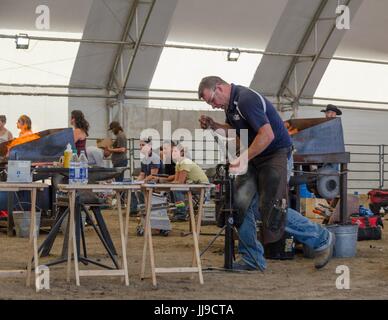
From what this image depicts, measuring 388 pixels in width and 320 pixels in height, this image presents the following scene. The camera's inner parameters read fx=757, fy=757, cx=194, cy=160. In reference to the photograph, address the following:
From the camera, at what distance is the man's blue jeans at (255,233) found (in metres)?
5.91

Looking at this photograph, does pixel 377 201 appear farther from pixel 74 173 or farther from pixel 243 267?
pixel 74 173

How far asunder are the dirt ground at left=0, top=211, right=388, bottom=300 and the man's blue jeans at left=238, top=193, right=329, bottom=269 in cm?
15

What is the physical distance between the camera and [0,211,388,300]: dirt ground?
190 inches

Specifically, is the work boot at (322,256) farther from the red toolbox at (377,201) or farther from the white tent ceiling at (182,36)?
the white tent ceiling at (182,36)

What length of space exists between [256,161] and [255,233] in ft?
1.88

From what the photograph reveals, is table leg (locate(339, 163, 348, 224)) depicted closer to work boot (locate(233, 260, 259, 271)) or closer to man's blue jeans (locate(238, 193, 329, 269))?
man's blue jeans (locate(238, 193, 329, 269))

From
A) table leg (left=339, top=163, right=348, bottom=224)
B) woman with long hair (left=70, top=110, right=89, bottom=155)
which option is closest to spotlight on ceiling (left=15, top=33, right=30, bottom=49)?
woman with long hair (left=70, top=110, right=89, bottom=155)

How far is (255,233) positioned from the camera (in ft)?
19.4

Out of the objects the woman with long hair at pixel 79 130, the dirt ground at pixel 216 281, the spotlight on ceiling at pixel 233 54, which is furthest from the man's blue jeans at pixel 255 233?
the spotlight on ceiling at pixel 233 54

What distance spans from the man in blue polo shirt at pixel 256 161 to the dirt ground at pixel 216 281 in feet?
1.02

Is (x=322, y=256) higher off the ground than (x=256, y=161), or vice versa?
(x=256, y=161)

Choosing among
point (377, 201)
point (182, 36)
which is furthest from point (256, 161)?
point (182, 36)

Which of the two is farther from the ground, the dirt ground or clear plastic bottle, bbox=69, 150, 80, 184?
clear plastic bottle, bbox=69, 150, 80, 184

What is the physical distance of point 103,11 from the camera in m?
14.2
